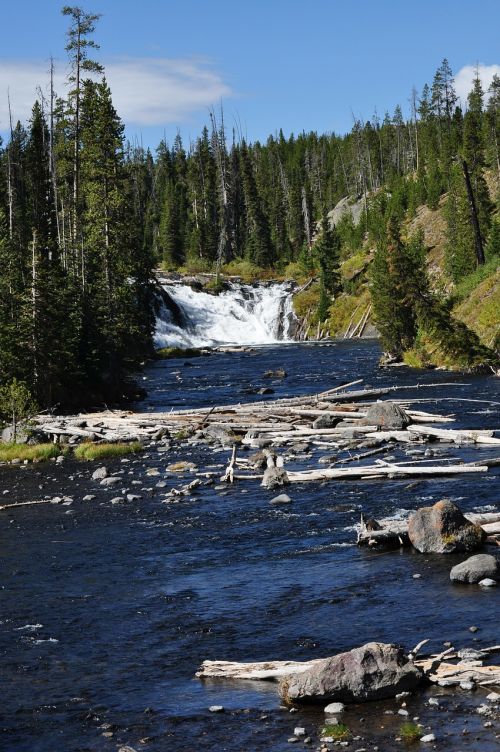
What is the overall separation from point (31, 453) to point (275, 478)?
10855 millimetres

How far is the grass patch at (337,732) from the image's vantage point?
10.2 m

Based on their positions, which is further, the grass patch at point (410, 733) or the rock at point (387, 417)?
the rock at point (387, 417)

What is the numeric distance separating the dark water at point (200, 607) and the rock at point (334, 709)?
0.17 meters

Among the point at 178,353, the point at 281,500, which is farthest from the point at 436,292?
the point at 281,500

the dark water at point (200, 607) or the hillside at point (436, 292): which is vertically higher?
the hillside at point (436, 292)

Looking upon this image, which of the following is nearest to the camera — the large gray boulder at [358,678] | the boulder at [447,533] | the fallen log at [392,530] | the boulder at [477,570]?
the large gray boulder at [358,678]

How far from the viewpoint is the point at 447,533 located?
55.7 ft

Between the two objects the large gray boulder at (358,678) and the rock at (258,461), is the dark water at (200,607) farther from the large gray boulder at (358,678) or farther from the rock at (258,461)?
the rock at (258,461)

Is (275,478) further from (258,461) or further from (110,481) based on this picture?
(110,481)

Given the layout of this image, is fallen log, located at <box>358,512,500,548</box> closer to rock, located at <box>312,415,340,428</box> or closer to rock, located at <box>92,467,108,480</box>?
rock, located at <box>92,467,108,480</box>

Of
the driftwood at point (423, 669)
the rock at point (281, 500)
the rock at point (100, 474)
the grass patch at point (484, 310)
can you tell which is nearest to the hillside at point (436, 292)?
the grass patch at point (484, 310)

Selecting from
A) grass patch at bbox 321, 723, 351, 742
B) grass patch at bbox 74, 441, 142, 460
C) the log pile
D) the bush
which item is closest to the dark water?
grass patch at bbox 321, 723, 351, 742

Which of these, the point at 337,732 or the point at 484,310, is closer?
the point at 337,732

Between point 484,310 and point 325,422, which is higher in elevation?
point 484,310
